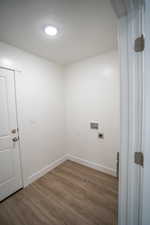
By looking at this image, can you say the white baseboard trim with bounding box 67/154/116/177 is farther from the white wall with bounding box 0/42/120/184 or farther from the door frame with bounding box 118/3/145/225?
the door frame with bounding box 118/3/145/225

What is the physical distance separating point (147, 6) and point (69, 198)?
2390mm

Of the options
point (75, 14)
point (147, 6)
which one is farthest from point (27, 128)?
point (147, 6)

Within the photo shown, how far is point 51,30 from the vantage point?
1.44m

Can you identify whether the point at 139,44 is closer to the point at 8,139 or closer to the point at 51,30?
the point at 51,30

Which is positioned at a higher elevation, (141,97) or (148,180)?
(141,97)

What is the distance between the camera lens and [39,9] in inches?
44.8

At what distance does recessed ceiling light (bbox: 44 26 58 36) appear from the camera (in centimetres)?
140

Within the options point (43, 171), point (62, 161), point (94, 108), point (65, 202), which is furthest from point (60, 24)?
point (62, 161)

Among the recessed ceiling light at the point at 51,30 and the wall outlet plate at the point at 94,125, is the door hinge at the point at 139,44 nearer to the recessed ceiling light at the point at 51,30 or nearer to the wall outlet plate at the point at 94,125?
the recessed ceiling light at the point at 51,30

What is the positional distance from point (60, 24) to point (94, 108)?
1.59 m

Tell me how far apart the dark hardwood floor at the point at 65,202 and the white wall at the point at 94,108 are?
50 cm

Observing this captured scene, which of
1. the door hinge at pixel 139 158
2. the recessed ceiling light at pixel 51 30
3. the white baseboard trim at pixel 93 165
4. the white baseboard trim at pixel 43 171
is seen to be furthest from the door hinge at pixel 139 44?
the white baseboard trim at pixel 43 171

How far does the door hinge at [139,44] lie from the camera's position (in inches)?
27.2

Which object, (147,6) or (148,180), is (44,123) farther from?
(147,6)
